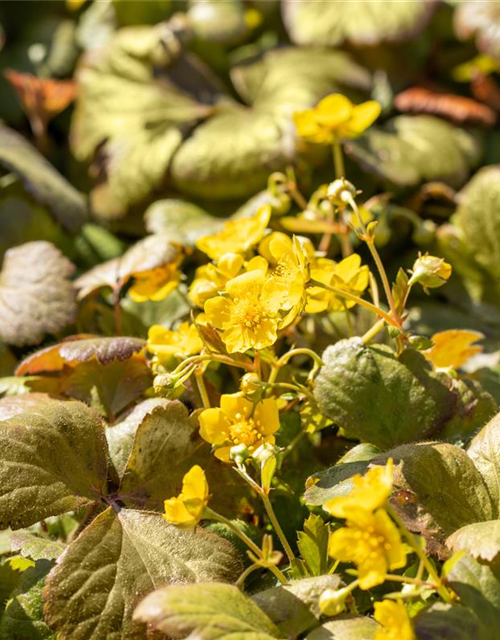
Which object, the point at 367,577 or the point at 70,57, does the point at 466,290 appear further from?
the point at 70,57

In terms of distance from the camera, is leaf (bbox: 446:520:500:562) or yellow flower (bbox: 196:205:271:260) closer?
leaf (bbox: 446:520:500:562)

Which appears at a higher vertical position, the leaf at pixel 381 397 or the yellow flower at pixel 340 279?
the yellow flower at pixel 340 279

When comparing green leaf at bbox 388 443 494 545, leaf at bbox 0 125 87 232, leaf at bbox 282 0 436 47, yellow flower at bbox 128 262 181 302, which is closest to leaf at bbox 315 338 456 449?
green leaf at bbox 388 443 494 545

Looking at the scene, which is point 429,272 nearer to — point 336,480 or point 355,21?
point 336,480

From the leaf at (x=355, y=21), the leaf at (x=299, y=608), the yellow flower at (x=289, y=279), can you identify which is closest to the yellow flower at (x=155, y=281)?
the yellow flower at (x=289, y=279)

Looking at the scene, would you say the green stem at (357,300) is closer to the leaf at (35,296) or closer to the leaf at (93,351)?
the leaf at (93,351)

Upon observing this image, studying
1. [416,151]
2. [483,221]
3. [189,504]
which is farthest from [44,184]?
[189,504]

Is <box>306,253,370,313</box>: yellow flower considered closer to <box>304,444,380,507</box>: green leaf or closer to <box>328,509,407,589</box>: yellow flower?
<box>304,444,380,507</box>: green leaf
